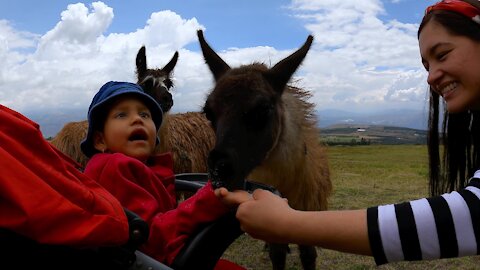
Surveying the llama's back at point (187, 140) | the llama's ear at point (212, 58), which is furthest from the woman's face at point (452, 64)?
the llama's back at point (187, 140)

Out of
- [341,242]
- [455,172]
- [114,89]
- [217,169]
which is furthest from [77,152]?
[341,242]

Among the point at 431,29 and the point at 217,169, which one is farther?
the point at 217,169

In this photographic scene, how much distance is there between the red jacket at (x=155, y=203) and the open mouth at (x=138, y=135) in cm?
24

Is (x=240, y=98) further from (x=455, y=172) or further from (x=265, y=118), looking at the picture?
(x=455, y=172)

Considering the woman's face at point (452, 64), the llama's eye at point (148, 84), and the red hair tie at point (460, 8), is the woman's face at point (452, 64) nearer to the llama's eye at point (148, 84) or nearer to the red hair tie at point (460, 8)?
the red hair tie at point (460, 8)

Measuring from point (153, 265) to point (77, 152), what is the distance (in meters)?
5.63

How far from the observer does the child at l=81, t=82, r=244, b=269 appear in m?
2.10

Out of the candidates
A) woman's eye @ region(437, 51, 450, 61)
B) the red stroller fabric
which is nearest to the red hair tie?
woman's eye @ region(437, 51, 450, 61)

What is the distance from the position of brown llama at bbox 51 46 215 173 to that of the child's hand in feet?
17.3

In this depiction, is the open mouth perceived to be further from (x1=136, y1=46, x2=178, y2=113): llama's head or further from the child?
(x1=136, y1=46, x2=178, y2=113): llama's head

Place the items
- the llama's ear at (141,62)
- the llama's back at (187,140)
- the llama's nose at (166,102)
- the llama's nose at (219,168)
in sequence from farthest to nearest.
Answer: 1. the llama's ear at (141,62)
2. the llama's back at (187,140)
3. the llama's nose at (166,102)
4. the llama's nose at (219,168)

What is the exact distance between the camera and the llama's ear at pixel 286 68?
129 inches

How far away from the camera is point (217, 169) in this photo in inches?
89.7

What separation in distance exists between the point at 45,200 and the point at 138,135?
1297mm
